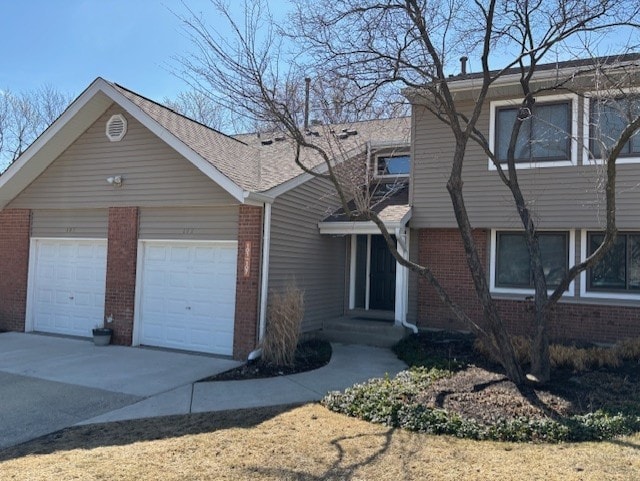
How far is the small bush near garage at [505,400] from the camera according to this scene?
5877 mm

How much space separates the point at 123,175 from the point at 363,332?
20.8 ft

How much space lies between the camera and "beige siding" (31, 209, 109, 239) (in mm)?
12125

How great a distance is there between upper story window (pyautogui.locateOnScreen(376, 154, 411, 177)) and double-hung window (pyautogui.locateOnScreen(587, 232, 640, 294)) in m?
5.20

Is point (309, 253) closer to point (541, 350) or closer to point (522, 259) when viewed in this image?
point (522, 259)

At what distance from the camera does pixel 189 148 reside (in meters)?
10.2

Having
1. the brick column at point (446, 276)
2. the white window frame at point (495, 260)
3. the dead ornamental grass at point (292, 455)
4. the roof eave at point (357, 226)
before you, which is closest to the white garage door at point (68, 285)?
the roof eave at point (357, 226)

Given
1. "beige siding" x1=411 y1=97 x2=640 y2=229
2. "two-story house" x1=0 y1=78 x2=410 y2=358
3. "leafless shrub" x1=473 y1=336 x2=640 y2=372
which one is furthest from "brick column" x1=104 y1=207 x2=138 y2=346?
"leafless shrub" x1=473 y1=336 x2=640 y2=372

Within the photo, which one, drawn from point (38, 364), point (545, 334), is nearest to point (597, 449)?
point (545, 334)

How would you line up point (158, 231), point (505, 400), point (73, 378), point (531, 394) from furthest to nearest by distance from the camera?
point (158, 231)
point (73, 378)
point (531, 394)
point (505, 400)

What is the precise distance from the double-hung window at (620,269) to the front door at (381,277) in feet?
14.9

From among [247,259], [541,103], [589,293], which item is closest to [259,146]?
[247,259]

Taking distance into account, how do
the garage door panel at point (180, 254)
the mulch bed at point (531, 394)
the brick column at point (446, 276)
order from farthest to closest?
the brick column at point (446, 276) → the garage door panel at point (180, 254) → the mulch bed at point (531, 394)

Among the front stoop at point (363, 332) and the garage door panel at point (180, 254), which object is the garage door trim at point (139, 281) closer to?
the garage door panel at point (180, 254)

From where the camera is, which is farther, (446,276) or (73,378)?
(446,276)
